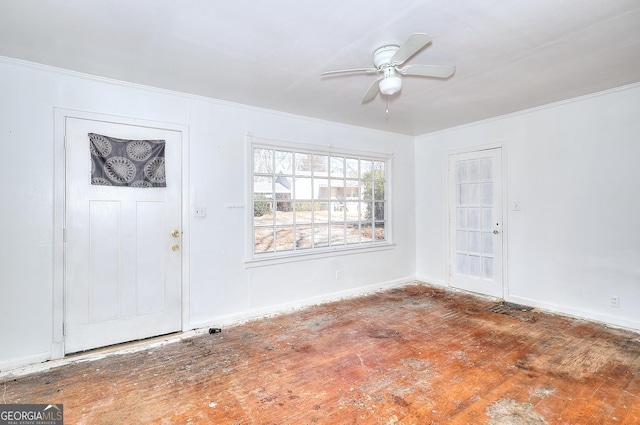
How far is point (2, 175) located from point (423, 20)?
11.0 ft

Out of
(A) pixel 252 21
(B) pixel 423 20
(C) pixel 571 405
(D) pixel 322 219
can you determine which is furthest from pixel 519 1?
(D) pixel 322 219

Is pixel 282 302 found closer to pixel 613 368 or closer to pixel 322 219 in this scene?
pixel 322 219

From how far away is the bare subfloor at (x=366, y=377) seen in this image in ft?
6.47

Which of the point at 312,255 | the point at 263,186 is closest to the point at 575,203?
the point at 312,255

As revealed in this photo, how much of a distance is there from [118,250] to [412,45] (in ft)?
9.79

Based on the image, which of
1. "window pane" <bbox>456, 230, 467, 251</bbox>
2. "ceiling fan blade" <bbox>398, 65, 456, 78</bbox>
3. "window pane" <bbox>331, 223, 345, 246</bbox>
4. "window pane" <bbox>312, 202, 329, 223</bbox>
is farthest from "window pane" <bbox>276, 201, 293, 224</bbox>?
"window pane" <bbox>456, 230, 467, 251</bbox>

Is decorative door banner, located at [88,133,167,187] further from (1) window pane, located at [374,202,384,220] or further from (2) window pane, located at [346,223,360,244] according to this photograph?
(1) window pane, located at [374,202,384,220]

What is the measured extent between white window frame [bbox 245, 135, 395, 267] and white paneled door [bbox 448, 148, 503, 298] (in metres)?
0.95

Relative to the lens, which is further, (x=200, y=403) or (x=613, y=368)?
(x=613, y=368)

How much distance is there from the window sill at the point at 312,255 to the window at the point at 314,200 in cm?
5

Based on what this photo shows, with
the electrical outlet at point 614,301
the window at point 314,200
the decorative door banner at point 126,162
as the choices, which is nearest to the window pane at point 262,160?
the window at point 314,200

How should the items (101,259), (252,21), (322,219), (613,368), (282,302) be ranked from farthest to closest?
(322,219) < (282,302) < (101,259) < (613,368) < (252,21)

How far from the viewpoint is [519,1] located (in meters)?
1.86

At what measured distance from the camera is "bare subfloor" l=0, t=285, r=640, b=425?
1.97 metres
